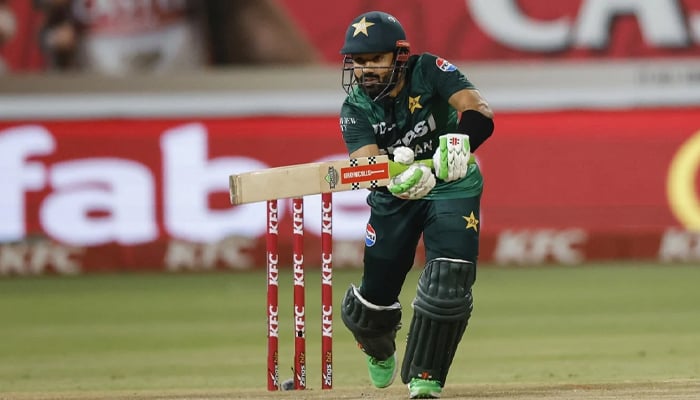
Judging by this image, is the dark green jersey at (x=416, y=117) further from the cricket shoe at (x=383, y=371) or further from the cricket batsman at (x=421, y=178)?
the cricket shoe at (x=383, y=371)

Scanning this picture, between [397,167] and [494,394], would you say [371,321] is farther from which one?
[397,167]

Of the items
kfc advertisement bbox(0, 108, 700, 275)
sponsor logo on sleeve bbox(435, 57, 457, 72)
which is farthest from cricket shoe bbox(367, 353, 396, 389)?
kfc advertisement bbox(0, 108, 700, 275)

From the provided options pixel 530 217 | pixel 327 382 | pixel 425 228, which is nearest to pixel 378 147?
pixel 425 228

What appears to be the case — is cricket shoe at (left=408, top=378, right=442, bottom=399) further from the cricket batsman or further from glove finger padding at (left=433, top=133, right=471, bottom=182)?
glove finger padding at (left=433, top=133, right=471, bottom=182)

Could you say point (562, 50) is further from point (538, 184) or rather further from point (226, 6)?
point (226, 6)

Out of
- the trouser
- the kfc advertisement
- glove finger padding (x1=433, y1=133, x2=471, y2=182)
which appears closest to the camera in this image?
glove finger padding (x1=433, y1=133, x2=471, y2=182)

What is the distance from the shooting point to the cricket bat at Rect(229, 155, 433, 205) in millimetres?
6180

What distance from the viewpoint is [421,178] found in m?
6.07

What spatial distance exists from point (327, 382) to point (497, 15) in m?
9.02

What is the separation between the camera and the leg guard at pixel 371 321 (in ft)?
22.4

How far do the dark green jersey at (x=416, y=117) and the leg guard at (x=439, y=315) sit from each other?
0.38 m

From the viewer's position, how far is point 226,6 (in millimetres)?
15031

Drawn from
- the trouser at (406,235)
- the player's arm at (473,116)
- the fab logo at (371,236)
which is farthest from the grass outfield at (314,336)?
the player's arm at (473,116)

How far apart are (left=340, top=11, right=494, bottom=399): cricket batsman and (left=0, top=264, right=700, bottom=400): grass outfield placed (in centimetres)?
40
